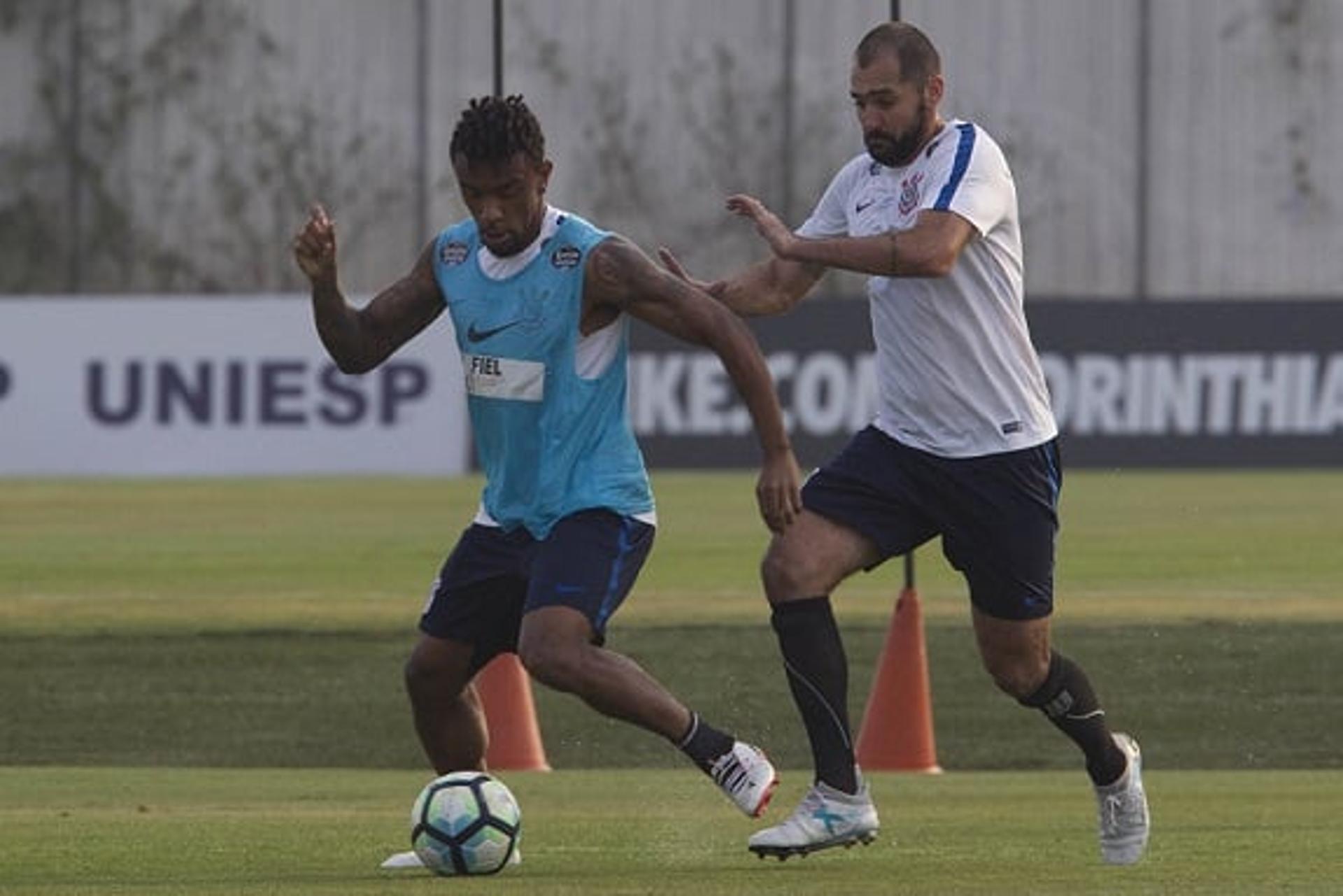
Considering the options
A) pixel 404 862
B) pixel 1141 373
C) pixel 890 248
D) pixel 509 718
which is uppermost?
pixel 890 248

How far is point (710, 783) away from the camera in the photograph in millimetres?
12578

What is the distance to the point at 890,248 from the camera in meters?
Result: 8.67

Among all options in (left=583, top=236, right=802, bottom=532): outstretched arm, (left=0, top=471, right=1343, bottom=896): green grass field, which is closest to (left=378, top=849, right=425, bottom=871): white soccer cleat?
(left=0, top=471, right=1343, bottom=896): green grass field

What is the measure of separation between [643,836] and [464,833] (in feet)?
4.76

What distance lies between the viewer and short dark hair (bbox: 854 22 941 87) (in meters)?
8.95

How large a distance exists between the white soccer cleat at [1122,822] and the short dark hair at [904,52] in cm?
184

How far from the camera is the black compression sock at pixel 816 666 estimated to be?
355 inches

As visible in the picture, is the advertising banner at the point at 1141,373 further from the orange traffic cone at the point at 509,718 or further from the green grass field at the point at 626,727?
the orange traffic cone at the point at 509,718

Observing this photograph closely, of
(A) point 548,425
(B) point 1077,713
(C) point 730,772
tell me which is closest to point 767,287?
(A) point 548,425

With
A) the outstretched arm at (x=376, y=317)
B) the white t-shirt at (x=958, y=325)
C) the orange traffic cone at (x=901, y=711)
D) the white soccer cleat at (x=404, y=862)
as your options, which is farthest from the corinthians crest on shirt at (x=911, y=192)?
the orange traffic cone at (x=901, y=711)

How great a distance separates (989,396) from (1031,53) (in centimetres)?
3155

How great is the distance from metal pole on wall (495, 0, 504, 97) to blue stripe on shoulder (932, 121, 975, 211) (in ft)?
16.7

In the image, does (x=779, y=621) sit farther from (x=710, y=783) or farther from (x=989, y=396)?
(x=710, y=783)

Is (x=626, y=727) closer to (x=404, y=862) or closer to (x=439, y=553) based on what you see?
(x=404, y=862)
